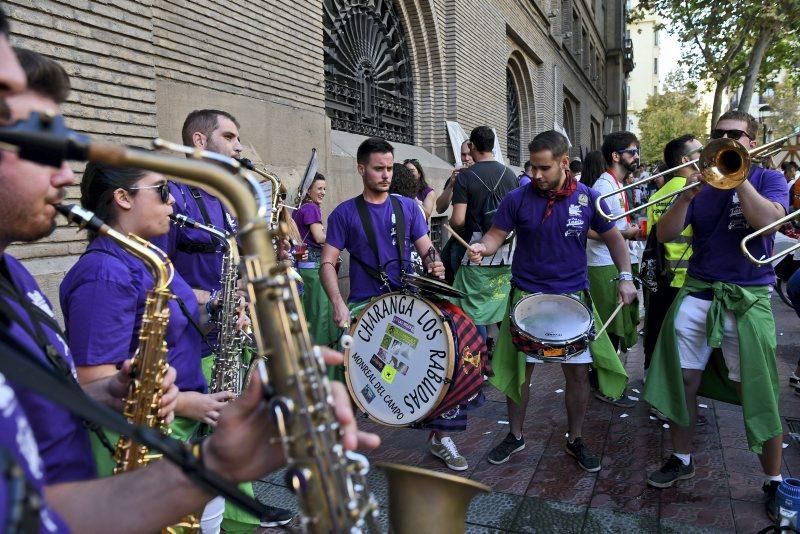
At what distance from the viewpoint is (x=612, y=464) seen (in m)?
3.94

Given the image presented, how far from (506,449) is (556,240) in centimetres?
142

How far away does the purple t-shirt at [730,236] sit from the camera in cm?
332

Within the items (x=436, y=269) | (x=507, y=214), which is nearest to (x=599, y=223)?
(x=507, y=214)

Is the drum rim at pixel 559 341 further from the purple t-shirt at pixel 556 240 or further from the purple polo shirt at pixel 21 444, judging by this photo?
the purple polo shirt at pixel 21 444

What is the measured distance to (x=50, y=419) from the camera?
1.21 m

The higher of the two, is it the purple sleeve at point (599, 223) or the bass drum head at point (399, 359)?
the purple sleeve at point (599, 223)

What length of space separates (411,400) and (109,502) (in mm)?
2385

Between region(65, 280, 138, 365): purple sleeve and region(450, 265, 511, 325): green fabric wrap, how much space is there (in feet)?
12.4

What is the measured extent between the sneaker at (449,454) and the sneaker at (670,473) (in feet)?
3.70

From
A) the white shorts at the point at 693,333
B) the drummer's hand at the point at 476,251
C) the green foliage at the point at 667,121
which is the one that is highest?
the green foliage at the point at 667,121

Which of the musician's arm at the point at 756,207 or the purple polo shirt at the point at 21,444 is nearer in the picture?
the purple polo shirt at the point at 21,444

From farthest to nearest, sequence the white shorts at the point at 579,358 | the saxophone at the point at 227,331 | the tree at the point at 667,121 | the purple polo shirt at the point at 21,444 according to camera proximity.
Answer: the tree at the point at 667,121
the white shorts at the point at 579,358
the saxophone at the point at 227,331
the purple polo shirt at the point at 21,444

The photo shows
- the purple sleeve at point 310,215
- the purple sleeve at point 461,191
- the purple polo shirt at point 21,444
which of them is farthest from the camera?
the purple sleeve at point 310,215

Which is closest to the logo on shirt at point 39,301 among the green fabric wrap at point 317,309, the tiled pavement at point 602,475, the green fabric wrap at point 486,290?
the tiled pavement at point 602,475
